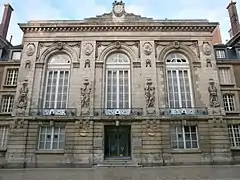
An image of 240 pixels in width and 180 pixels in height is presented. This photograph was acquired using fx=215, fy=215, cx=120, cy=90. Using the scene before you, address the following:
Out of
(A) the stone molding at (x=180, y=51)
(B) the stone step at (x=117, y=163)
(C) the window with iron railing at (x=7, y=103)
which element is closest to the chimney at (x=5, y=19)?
(C) the window with iron railing at (x=7, y=103)

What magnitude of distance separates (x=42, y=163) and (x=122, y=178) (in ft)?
27.2

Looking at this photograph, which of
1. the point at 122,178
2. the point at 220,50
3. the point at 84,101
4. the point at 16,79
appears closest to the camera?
the point at 122,178

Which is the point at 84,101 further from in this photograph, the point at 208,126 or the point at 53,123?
the point at 208,126

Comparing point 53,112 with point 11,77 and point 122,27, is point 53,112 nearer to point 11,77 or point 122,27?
point 11,77

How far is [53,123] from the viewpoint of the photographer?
623 inches

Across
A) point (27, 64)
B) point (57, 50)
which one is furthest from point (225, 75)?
point (27, 64)

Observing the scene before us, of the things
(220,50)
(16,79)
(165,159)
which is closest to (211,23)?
(220,50)

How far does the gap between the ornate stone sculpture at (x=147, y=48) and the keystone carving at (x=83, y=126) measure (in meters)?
7.47

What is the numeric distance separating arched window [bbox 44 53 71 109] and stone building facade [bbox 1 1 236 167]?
0.08 m

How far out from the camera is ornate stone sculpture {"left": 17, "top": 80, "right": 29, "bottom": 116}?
1604cm

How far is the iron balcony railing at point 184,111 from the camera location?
16188mm

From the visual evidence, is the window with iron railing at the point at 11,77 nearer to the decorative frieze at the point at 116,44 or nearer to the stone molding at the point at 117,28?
the stone molding at the point at 117,28

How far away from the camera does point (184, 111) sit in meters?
16.4

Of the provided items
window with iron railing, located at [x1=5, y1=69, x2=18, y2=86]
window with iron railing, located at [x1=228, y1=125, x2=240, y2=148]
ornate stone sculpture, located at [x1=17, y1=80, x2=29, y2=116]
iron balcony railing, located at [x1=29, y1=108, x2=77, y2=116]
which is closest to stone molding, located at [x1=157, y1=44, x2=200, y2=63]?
window with iron railing, located at [x1=228, y1=125, x2=240, y2=148]
